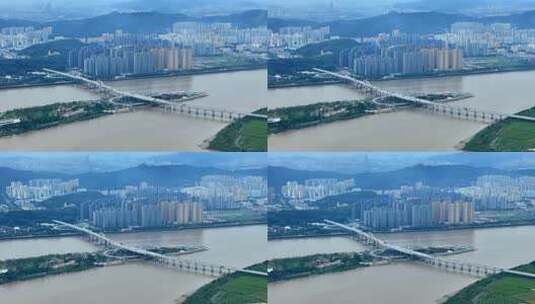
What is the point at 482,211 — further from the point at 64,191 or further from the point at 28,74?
the point at 28,74

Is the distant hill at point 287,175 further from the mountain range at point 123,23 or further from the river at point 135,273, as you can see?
the mountain range at point 123,23

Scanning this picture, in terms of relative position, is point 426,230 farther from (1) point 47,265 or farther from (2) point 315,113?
(1) point 47,265

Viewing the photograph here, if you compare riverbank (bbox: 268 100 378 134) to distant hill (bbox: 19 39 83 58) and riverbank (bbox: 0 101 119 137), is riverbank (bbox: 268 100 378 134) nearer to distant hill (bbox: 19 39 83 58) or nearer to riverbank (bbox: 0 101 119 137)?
riverbank (bbox: 0 101 119 137)

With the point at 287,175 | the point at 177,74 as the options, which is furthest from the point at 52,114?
the point at 287,175

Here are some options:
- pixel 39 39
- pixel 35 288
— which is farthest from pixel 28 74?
pixel 35 288

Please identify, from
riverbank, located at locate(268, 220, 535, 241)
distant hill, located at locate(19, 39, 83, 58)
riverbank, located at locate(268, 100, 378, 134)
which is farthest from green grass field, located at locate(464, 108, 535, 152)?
distant hill, located at locate(19, 39, 83, 58)

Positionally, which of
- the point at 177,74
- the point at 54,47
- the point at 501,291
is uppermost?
the point at 54,47
